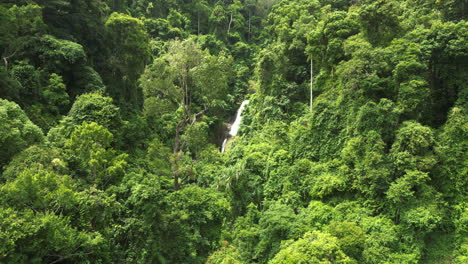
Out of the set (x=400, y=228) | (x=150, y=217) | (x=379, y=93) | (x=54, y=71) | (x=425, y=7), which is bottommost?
(x=400, y=228)

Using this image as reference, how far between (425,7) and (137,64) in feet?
77.4

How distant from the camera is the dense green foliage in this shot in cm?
1223

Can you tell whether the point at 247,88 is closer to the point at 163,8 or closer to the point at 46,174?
the point at 163,8

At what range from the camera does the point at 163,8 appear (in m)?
50.8

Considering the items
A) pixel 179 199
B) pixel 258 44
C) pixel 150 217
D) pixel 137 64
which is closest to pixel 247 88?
pixel 258 44

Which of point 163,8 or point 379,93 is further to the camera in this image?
point 163,8

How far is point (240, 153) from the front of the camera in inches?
1056

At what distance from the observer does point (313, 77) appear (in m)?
28.7

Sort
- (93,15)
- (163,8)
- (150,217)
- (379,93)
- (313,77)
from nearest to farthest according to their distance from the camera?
(150,217) < (379,93) < (93,15) < (313,77) < (163,8)

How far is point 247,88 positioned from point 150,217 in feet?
109

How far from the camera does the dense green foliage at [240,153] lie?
1223 cm

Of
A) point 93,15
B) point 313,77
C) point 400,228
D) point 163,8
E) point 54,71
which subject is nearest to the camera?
point 400,228

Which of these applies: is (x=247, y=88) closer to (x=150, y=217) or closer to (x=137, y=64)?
(x=137, y=64)

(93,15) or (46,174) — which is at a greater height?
(93,15)
